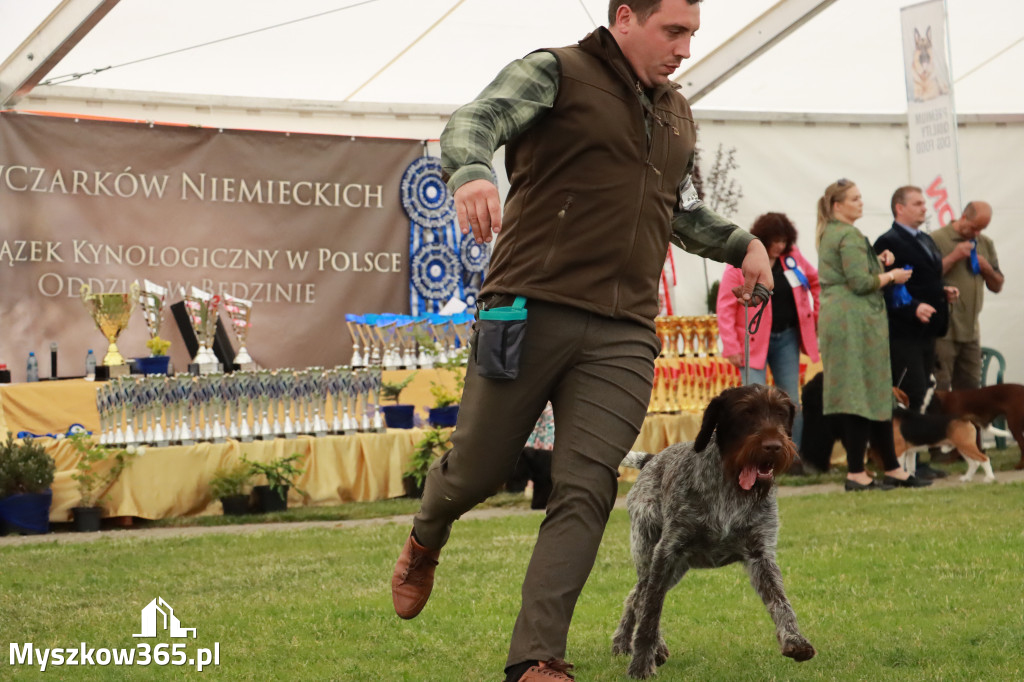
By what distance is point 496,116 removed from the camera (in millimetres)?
3135

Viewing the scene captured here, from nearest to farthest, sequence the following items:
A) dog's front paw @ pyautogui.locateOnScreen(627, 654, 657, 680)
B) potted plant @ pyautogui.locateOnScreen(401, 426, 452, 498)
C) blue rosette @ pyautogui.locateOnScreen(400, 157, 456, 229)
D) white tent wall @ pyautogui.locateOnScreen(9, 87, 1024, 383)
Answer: dog's front paw @ pyautogui.locateOnScreen(627, 654, 657, 680), potted plant @ pyautogui.locateOnScreen(401, 426, 452, 498), white tent wall @ pyautogui.locateOnScreen(9, 87, 1024, 383), blue rosette @ pyautogui.locateOnScreen(400, 157, 456, 229)

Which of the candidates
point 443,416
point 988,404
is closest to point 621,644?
point 443,416

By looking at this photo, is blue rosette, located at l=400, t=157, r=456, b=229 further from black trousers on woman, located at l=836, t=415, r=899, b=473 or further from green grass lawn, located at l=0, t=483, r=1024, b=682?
green grass lawn, located at l=0, t=483, r=1024, b=682

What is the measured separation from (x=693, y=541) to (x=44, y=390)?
23.1 ft

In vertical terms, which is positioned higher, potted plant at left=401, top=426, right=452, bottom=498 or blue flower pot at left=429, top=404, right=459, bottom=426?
blue flower pot at left=429, top=404, right=459, bottom=426

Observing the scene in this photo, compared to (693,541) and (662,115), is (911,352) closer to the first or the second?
(693,541)

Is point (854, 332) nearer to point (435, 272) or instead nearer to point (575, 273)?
point (435, 272)

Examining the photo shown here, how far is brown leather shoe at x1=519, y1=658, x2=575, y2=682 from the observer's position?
3.12 m

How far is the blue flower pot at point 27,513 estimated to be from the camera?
8698mm

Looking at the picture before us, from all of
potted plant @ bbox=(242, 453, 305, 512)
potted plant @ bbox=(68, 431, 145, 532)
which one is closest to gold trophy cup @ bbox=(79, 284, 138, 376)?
potted plant @ bbox=(68, 431, 145, 532)

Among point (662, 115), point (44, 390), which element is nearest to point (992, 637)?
point (662, 115)

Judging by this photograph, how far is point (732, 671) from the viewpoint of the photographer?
4113 mm

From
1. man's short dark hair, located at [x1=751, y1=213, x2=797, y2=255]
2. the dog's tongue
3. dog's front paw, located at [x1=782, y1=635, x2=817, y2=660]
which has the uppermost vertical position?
man's short dark hair, located at [x1=751, y1=213, x2=797, y2=255]

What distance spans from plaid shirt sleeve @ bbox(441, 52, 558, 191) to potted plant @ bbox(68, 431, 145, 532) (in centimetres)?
659
